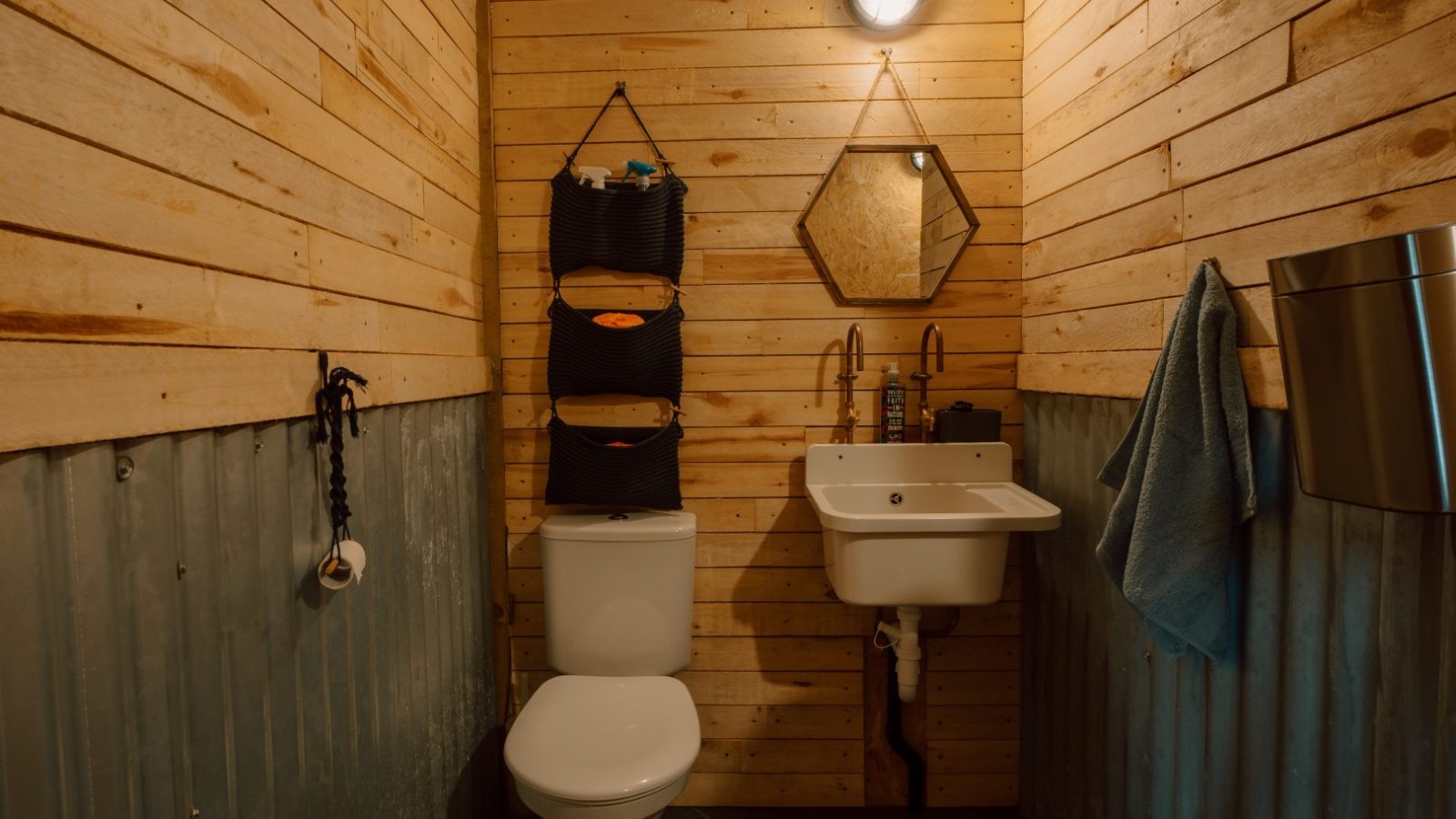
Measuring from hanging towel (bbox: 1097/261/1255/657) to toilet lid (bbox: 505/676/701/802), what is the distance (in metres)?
0.98

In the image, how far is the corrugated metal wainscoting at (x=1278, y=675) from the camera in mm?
866

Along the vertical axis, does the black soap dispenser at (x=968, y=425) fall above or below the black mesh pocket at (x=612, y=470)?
above

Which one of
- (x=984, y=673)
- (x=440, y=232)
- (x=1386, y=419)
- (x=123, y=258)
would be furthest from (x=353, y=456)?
(x=984, y=673)

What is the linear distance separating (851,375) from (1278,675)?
1139 millimetres

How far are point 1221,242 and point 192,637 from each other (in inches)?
67.7

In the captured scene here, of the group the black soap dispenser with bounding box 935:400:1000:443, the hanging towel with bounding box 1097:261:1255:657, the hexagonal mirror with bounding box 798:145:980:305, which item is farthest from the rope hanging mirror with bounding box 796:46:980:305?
the hanging towel with bounding box 1097:261:1255:657

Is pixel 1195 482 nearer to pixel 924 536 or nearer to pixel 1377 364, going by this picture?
pixel 1377 364

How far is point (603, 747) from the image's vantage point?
4.75 feet

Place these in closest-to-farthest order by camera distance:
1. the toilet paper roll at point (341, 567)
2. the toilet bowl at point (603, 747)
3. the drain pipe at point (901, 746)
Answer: the toilet paper roll at point (341, 567)
the toilet bowl at point (603, 747)
the drain pipe at point (901, 746)

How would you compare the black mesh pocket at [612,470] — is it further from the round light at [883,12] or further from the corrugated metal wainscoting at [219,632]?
the round light at [883,12]

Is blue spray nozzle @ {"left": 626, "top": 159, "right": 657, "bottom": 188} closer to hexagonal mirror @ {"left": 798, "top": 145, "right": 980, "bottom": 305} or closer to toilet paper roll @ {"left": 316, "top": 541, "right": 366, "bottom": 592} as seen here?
hexagonal mirror @ {"left": 798, "top": 145, "right": 980, "bottom": 305}

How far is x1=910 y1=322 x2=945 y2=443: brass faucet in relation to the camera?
1.91 m

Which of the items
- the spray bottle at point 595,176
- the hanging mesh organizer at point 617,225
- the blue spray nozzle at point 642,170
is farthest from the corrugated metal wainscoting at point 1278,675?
the spray bottle at point 595,176

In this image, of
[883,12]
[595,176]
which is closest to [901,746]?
[595,176]
